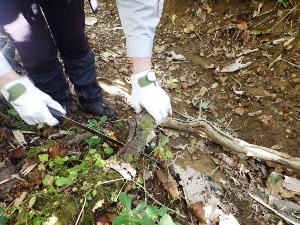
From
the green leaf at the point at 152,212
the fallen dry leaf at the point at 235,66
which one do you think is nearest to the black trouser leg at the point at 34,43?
the green leaf at the point at 152,212

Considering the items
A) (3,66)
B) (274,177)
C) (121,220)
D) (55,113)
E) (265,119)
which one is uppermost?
(3,66)

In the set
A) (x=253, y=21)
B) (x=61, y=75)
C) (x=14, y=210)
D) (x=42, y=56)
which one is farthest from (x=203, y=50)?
(x=14, y=210)

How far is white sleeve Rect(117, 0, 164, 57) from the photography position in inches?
78.6

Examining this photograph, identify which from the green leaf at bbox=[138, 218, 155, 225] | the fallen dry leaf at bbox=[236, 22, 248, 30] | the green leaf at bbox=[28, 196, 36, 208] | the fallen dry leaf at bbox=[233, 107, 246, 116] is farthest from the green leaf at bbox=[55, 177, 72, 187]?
the fallen dry leaf at bbox=[236, 22, 248, 30]

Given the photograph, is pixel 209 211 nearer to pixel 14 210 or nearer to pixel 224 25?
pixel 14 210

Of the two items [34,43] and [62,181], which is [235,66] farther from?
[62,181]

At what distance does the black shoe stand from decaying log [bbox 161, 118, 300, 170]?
2.35 feet

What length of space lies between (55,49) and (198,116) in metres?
1.86

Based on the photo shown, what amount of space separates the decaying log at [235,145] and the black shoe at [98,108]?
28.2 inches

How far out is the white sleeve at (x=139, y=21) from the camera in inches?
78.6

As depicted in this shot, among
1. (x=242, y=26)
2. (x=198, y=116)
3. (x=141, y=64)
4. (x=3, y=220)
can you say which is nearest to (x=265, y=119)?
(x=198, y=116)

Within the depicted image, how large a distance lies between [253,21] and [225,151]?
266 centimetres

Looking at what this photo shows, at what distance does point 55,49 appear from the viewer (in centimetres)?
260

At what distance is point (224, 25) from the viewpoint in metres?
4.66
